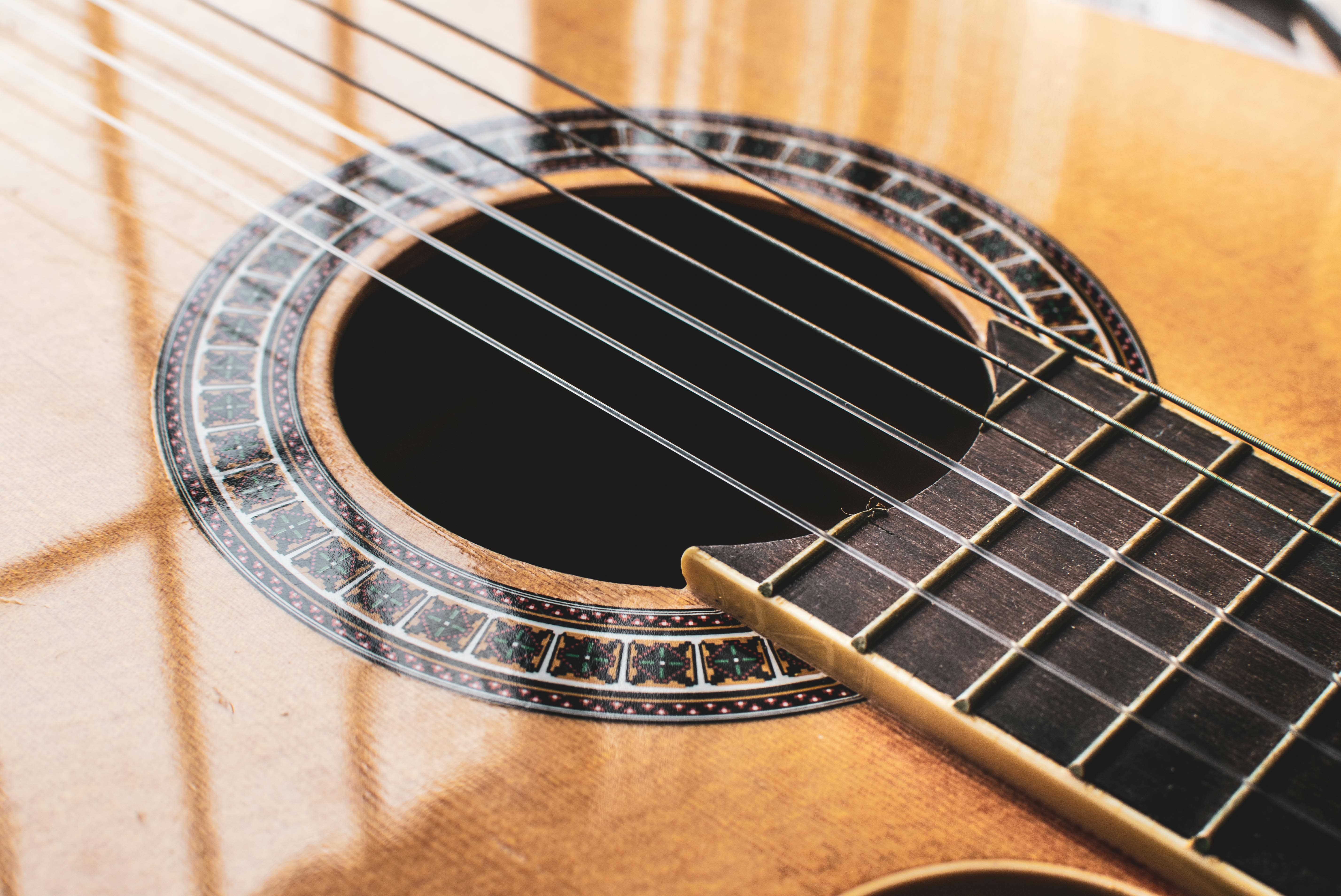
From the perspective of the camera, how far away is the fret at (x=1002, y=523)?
0.81 m

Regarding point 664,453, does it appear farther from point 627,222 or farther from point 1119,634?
point 1119,634

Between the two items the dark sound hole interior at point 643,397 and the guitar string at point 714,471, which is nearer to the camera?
the guitar string at point 714,471

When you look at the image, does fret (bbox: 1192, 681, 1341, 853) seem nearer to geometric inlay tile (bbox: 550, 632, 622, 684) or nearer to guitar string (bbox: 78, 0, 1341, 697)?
guitar string (bbox: 78, 0, 1341, 697)

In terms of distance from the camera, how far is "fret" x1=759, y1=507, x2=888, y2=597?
84 centimetres

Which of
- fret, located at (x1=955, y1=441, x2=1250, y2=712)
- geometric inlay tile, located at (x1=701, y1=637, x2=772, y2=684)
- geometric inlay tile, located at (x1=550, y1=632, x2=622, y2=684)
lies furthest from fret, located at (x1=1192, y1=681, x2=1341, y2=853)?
geometric inlay tile, located at (x1=550, y1=632, x2=622, y2=684)

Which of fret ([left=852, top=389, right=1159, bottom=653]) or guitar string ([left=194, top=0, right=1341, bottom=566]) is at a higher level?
guitar string ([left=194, top=0, right=1341, bottom=566])

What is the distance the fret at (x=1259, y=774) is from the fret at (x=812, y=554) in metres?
0.33

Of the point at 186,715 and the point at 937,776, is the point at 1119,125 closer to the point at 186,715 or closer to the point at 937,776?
the point at 937,776

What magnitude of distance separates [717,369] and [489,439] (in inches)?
13.9

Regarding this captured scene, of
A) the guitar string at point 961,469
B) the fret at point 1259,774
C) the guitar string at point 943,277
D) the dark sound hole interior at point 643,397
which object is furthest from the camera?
the dark sound hole interior at point 643,397

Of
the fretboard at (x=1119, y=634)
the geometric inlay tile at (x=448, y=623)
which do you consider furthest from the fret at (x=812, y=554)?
the geometric inlay tile at (x=448, y=623)

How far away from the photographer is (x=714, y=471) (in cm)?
94

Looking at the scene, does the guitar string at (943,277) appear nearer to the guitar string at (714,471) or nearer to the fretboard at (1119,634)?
the fretboard at (1119,634)

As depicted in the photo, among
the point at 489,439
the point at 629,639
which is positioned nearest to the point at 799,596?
the point at 629,639
